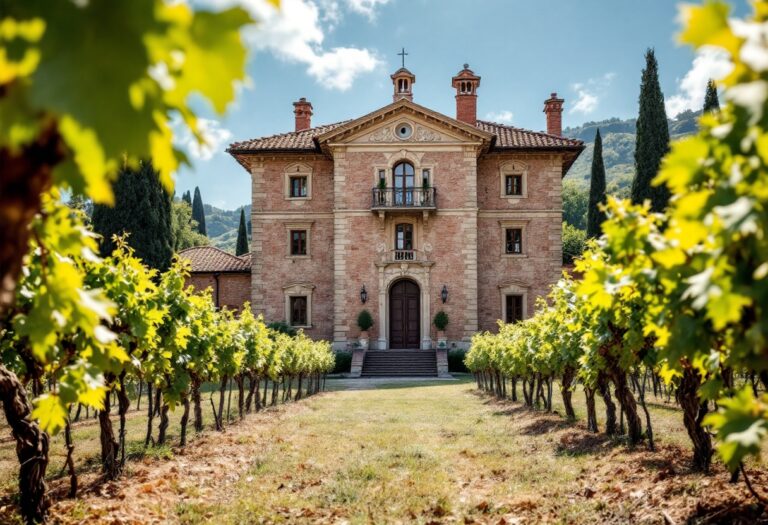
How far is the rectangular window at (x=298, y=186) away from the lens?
31797 millimetres

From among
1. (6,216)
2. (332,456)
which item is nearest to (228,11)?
(6,216)

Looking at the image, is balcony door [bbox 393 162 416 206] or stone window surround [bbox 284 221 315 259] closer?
balcony door [bbox 393 162 416 206]

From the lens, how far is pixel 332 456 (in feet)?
29.0

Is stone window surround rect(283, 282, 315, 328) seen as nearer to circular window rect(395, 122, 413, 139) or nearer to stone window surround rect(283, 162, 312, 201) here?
stone window surround rect(283, 162, 312, 201)

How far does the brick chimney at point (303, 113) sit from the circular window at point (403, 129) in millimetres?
8077

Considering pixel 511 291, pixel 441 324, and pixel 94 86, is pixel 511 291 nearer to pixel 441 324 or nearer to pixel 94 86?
pixel 441 324

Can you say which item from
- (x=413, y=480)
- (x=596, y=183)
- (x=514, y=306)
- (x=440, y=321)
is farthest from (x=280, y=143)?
(x=413, y=480)

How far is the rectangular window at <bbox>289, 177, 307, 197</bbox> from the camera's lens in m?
31.8

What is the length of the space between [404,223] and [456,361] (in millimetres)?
7209

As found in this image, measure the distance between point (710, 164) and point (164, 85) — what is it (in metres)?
2.01

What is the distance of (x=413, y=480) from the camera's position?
7055 millimetres

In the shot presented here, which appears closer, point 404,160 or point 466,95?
point 404,160

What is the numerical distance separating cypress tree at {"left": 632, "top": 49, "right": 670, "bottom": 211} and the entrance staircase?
569 inches

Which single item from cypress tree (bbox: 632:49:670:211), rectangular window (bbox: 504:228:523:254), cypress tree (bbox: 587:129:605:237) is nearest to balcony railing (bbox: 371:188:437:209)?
rectangular window (bbox: 504:228:523:254)
